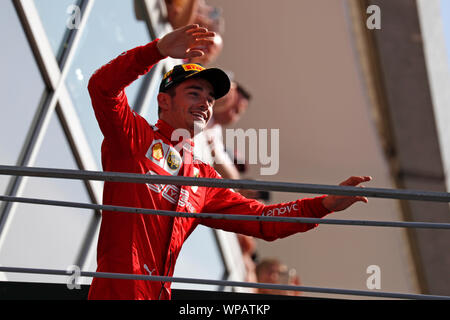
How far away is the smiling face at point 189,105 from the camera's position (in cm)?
296

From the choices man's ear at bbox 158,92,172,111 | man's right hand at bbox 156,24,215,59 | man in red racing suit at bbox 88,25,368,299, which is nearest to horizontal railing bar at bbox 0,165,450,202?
man in red racing suit at bbox 88,25,368,299

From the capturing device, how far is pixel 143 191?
108 inches

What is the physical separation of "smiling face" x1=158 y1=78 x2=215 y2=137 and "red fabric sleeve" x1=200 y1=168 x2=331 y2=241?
0.27 metres

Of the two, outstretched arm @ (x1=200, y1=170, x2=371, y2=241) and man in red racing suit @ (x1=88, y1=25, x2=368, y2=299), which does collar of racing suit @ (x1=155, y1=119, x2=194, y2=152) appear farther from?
outstretched arm @ (x1=200, y1=170, x2=371, y2=241)

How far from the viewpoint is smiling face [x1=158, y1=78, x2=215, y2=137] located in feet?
9.70

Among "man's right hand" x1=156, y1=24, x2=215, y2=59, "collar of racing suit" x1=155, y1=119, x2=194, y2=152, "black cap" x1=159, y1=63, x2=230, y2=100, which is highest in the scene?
"black cap" x1=159, y1=63, x2=230, y2=100

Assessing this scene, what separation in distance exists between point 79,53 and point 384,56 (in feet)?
22.7

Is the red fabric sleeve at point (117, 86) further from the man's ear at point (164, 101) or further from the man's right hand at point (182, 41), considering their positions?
the man's ear at point (164, 101)

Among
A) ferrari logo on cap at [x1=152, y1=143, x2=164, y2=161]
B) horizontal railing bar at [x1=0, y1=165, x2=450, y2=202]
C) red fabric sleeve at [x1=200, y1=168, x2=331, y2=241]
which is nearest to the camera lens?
horizontal railing bar at [x1=0, y1=165, x2=450, y2=202]

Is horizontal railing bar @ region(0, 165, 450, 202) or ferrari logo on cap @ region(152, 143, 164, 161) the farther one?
ferrari logo on cap @ region(152, 143, 164, 161)

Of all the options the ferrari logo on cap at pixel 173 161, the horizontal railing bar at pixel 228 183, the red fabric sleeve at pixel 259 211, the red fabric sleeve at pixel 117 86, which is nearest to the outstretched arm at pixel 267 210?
the red fabric sleeve at pixel 259 211

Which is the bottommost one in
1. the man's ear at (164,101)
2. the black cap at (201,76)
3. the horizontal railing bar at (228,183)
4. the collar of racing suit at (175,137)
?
the horizontal railing bar at (228,183)
